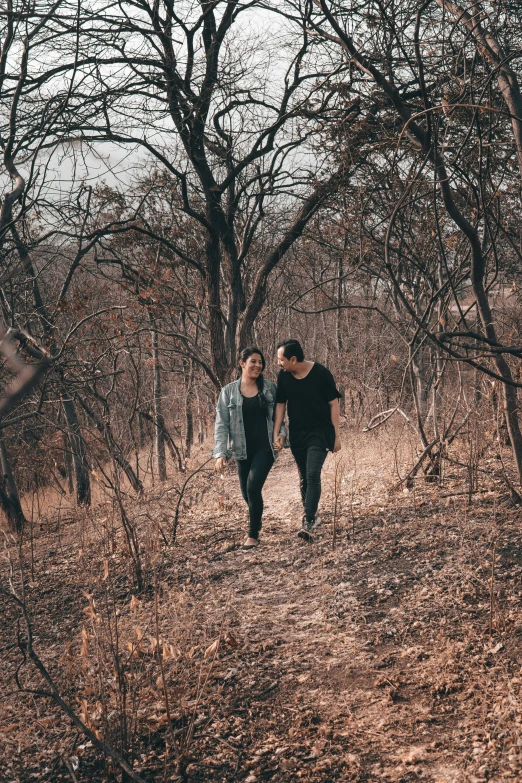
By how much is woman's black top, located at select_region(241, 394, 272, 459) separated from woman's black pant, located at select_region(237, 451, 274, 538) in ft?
0.22

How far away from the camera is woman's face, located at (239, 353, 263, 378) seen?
19.4ft

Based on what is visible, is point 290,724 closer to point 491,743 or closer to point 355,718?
point 355,718

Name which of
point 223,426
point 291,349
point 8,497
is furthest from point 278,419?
point 8,497

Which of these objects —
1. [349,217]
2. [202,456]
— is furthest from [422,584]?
[202,456]

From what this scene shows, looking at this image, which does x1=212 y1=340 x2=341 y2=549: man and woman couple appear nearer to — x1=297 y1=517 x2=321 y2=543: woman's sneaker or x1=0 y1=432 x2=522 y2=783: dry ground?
x1=297 y1=517 x2=321 y2=543: woman's sneaker

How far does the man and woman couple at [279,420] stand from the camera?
5.91 metres

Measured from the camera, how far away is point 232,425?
599 cm

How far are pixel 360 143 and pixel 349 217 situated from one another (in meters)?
1.88

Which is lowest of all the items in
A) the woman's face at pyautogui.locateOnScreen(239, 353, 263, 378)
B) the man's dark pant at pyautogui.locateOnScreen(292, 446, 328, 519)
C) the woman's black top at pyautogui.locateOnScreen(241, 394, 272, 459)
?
the man's dark pant at pyautogui.locateOnScreen(292, 446, 328, 519)

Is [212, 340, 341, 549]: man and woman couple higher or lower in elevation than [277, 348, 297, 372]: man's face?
lower

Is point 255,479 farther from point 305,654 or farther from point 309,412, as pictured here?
point 305,654

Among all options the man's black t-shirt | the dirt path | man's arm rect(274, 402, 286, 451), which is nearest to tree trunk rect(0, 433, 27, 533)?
the dirt path

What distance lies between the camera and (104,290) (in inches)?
428

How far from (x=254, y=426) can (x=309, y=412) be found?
49 centimetres
